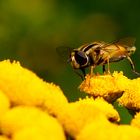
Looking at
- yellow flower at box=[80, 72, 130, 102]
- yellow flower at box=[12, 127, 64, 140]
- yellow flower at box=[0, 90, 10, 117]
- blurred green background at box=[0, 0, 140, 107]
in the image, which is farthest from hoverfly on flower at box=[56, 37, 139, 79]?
blurred green background at box=[0, 0, 140, 107]

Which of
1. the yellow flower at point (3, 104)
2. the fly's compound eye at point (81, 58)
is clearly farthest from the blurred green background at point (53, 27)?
the yellow flower at point (3, 104)

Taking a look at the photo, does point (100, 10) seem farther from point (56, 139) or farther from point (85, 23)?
point (56, 139)

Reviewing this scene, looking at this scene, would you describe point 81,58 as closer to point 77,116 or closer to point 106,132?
point 77,116

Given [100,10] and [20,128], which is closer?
[20,128]

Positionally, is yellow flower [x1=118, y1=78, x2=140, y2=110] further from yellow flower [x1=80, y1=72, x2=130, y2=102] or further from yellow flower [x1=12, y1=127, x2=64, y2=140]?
yellow flower [x1=12, y1=127, x2=64, y2=140]

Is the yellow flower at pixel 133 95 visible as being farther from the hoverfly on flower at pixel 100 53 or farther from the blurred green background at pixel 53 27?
the blurred green background at pixel 53 27

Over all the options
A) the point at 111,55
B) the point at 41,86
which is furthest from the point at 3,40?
the point at 41,86

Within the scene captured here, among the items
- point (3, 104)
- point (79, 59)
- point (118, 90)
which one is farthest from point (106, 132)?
point (79, 59)
